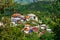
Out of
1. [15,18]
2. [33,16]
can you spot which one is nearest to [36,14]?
[33,16]

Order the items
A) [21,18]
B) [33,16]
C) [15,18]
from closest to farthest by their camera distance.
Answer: [15,18] → [21,18] → [33,16]

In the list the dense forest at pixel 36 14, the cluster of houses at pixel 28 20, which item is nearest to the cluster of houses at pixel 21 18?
the cluster of houses at pixel 28 20

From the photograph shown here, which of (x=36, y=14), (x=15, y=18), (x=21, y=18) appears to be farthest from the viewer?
(x=36, y=14)

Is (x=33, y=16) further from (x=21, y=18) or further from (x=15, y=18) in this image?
(x=15, y=18)

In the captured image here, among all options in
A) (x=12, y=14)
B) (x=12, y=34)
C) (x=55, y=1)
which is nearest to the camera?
(x=12, y=34)

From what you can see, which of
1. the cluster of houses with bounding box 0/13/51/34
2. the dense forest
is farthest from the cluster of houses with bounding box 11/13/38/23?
the dense forest

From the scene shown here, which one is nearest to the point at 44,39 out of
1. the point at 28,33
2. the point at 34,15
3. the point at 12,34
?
the point at 28,33

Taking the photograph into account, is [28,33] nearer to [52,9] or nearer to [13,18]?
[13,18]

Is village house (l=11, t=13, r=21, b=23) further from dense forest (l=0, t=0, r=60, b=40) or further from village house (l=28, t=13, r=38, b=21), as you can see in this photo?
village house (l=28, t=13, r=38, b=21)
